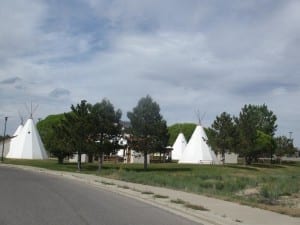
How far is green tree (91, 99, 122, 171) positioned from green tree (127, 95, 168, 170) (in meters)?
4.11

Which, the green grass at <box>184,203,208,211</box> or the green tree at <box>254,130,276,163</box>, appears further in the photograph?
the green tree at <box>254,130,276,163</box>

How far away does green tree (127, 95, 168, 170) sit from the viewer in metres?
58.8

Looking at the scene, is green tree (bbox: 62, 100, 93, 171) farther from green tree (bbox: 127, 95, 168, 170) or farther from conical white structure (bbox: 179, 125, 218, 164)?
conical white structure (bbox: 179, 125, 218, 164)

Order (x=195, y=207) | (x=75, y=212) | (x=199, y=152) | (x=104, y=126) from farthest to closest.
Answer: (x=199, y=152), (x=104, y=126), (x=195, y=207), (x=75, y=212)

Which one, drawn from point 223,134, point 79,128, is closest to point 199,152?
point 223,134

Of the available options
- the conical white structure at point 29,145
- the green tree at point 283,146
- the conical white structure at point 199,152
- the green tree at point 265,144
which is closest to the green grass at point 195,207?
the conical white structure at point 199,152

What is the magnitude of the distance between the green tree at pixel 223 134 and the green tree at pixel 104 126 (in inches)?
876

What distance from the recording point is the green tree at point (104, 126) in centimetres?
5156

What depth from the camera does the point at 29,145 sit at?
8700 cm

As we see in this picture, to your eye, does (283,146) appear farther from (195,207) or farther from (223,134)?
(195,207)

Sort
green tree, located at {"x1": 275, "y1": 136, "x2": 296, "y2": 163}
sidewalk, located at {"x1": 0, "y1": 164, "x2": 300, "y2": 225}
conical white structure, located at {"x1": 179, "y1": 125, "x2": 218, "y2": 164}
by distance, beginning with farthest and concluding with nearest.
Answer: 1. green tree, located at {"x1": 275, "y1": 136, "x2": 296, "y2": 163}
2. conical white structure, located at {"x1": 179, "y1": 125, "x2": 218, "y2": 164}
3. sidewalk, located at {"x1": 0, "y1": 164, "x2": 300, "y2": 225}

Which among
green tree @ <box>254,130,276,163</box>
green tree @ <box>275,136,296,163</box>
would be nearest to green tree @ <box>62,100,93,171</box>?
green tree @ <box>254,130,276,163</box>

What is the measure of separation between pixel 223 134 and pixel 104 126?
26.1 m

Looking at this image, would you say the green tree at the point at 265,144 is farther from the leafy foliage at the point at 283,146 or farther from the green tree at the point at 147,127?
the green tree at the point at 147,127
